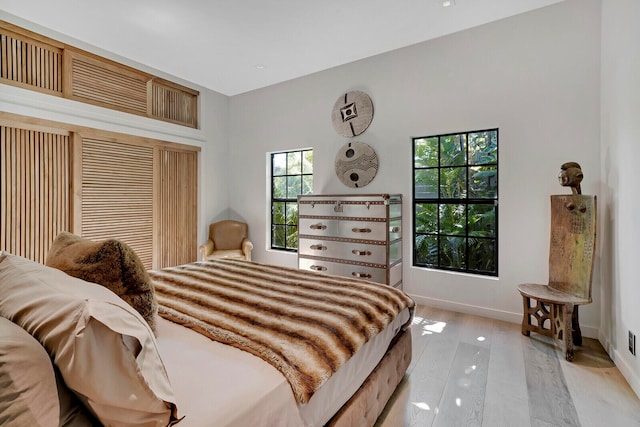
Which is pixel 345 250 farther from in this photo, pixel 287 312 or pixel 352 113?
pixel 287 312

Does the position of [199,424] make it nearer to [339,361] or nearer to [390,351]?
[339,361]

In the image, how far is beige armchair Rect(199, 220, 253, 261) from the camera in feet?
14.8

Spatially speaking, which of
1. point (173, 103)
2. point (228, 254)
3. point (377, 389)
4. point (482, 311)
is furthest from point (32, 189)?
point (482, 311)

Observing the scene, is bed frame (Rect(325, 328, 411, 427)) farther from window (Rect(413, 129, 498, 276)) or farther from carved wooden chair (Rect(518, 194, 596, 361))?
window (Rect(413, 129, 498, 276))

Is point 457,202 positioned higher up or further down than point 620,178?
further down

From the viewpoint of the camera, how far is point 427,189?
3506 millimetres

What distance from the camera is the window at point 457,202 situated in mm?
3148

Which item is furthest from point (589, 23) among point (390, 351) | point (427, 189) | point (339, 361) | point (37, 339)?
point (37, 339)

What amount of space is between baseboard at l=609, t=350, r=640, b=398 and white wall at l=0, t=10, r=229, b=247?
485 cm

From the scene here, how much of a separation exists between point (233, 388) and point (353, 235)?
104 inches

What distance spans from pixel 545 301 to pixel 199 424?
2570 millimetres

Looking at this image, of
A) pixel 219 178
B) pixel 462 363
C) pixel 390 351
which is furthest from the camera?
pixel 219 178

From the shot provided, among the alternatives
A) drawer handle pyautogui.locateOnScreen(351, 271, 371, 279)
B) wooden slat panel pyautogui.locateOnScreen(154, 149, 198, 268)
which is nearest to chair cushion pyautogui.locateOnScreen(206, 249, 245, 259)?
wooden slat panel pyautogui.locateOnScreen(154, 149, 198, 268)

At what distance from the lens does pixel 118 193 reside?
12.5ft
